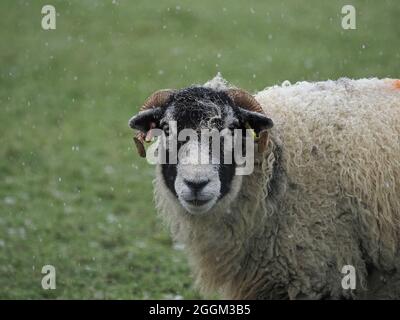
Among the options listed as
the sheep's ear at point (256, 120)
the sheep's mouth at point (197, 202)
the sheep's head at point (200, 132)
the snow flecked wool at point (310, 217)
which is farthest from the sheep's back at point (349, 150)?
the sheep's mouth at point (197, 202)

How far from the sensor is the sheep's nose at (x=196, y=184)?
14.8ft

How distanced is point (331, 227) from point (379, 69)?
11.7 metres

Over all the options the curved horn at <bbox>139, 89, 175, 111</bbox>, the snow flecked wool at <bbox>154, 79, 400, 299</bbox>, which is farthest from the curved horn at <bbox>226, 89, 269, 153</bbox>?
the curved horn at <bbox>139, 89, 175, 111</bbox>

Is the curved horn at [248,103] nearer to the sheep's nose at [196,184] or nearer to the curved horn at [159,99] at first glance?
the curved horn at [159,99]

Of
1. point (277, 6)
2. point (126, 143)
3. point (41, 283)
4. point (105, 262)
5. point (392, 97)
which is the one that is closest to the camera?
point (392, 97)

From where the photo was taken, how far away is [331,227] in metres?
4.82

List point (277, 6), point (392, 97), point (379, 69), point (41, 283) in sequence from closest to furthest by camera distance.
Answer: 1. point (392, 97)
2. point (41, 283)
3. point (379, 69)
4. point (277, 6)

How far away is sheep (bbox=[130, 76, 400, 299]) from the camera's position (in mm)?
4809

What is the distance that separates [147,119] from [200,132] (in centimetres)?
53

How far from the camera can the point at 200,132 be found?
4742mm

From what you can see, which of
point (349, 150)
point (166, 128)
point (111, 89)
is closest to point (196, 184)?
point (166, 128)

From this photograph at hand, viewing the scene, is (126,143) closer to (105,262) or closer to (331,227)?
(105,262)
